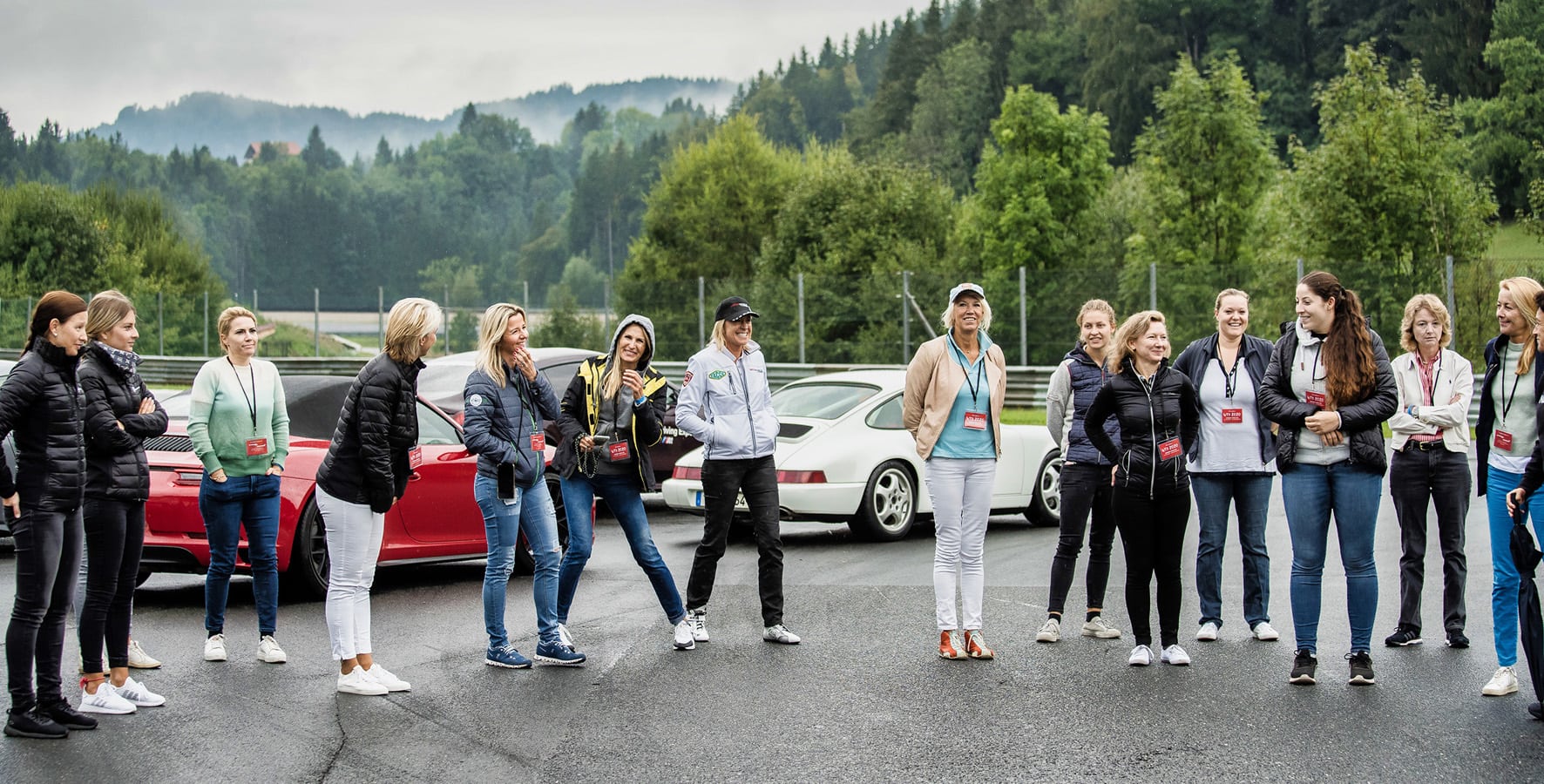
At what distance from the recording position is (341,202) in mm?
163375

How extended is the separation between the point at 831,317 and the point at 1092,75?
2855 inches

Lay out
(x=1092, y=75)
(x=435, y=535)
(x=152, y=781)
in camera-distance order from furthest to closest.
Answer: (x=1092, y=75) < (x=435, y=535) < (x=152, y=781)

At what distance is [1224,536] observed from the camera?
7.83 metres

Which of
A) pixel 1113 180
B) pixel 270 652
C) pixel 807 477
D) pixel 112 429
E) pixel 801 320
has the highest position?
pixel 1113 180

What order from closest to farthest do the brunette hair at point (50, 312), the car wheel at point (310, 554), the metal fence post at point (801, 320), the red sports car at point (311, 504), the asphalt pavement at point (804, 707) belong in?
the asphalt pavement at point (804, 707), the brunette hair at point (50, 312), the red sports car at point (311, 504), the car wheel at point (310, 554), the metal fence post at point (801, 320)

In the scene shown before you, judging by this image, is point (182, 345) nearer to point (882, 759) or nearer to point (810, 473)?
point (810, 473)

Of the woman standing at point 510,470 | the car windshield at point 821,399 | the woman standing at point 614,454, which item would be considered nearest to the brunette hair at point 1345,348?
the woman standing at point 614,454

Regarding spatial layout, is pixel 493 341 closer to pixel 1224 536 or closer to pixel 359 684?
pixel 359 684

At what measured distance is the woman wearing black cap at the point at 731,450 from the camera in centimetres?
791

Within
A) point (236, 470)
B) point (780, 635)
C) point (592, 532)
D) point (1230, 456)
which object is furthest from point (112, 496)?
point (1230, 456)

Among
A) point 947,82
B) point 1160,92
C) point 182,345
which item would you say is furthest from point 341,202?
point 1160,92

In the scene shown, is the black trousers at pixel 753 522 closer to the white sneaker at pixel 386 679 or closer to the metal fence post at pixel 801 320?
the white sneaker at pixel 386 679

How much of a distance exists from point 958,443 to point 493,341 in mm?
2470

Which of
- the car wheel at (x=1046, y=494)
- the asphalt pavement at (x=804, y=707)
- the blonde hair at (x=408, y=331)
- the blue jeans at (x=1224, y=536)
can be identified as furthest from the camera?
the car wheel at (x=1046, y=494)
